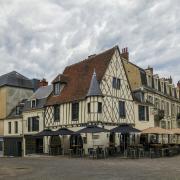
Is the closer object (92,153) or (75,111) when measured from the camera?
(92,153)

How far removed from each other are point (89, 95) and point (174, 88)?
20.1m

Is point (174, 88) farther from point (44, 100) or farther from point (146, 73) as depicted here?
point (44, 100)

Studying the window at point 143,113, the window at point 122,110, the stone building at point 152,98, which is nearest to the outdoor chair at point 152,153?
the window at point 122,110

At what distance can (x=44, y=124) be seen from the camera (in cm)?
3122

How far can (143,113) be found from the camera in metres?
32.1

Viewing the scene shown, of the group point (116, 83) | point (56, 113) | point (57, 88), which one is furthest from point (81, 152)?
point (57, 88)

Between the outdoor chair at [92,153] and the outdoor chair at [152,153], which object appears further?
the outdoor chair at [92,153]

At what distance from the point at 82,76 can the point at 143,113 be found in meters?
6.92

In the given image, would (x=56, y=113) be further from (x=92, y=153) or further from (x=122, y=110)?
(x=92, y=153)

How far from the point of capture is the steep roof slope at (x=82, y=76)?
28031mm

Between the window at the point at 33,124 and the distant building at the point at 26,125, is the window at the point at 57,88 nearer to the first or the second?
the distant building at the point at 26,125

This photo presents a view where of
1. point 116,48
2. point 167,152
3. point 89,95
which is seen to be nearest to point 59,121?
point 89,95

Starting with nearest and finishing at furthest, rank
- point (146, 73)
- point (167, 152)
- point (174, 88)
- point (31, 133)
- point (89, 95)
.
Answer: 1. point (167, 152)
2. point (89, 95)
3. point (31, 133)
4. point (146, 73)
5. point (174, 88)

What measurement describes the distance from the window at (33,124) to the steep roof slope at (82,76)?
114 inches
